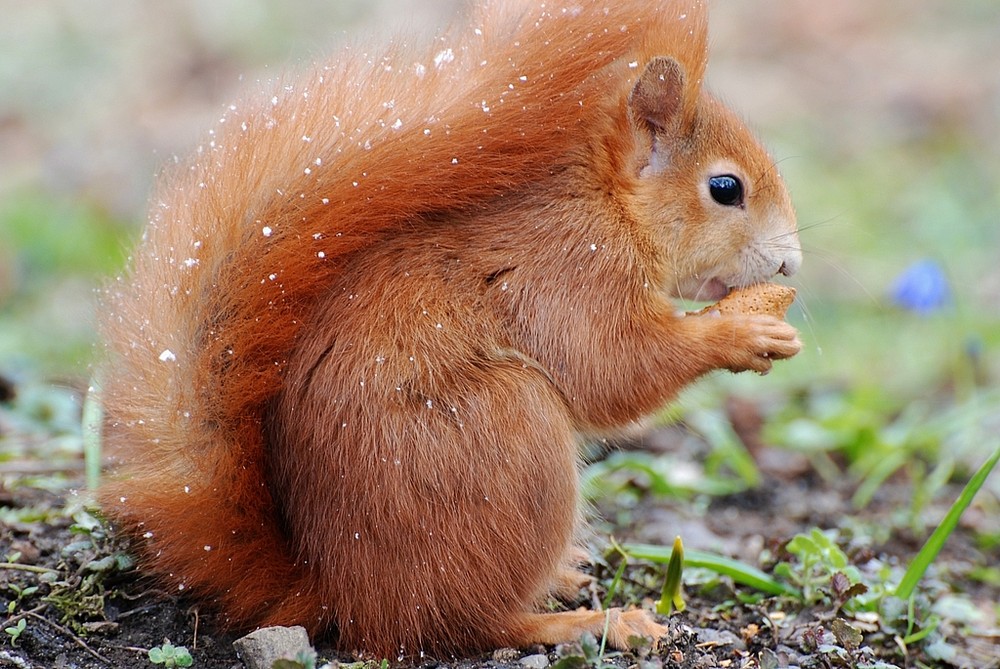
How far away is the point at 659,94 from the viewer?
85.7 inches

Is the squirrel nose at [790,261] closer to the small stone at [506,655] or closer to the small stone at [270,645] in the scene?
the small stone at [506,655]

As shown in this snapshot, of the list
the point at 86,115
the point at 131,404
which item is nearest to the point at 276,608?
the point at 131,404

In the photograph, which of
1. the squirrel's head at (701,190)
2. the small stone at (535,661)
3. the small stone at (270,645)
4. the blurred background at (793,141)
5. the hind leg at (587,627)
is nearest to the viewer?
the small stone at (270,645)

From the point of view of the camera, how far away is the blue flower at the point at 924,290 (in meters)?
3.38

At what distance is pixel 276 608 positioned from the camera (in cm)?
198

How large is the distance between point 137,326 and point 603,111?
948 millimetres

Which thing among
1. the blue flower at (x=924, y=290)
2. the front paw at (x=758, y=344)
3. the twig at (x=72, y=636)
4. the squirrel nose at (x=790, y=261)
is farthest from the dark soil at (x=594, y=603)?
the blue flower at (x=924, y=290)

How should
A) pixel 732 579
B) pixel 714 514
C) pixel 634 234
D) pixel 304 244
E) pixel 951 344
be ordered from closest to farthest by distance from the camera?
1. pixel 304 244
2. pixel 634 234
3. pixel 732 579
4. pixel 714 514
5. pixel 951 344

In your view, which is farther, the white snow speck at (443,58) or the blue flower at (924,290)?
the blue flower at (924,290)

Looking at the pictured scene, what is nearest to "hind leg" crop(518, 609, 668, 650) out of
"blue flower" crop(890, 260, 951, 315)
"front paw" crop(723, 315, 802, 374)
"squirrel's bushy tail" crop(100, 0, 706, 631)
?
"squirrel's bushy tail" crop(100, 0, 706, 631)

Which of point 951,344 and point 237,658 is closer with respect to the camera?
point 237,658

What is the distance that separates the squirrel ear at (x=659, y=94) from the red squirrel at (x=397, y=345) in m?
0.02

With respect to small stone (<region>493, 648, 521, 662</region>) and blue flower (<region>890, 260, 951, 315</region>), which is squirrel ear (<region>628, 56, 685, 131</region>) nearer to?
small stone (<region>493, 648, 521, 662</region>)

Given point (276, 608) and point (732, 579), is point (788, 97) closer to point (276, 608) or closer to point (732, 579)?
point (732, 579)
